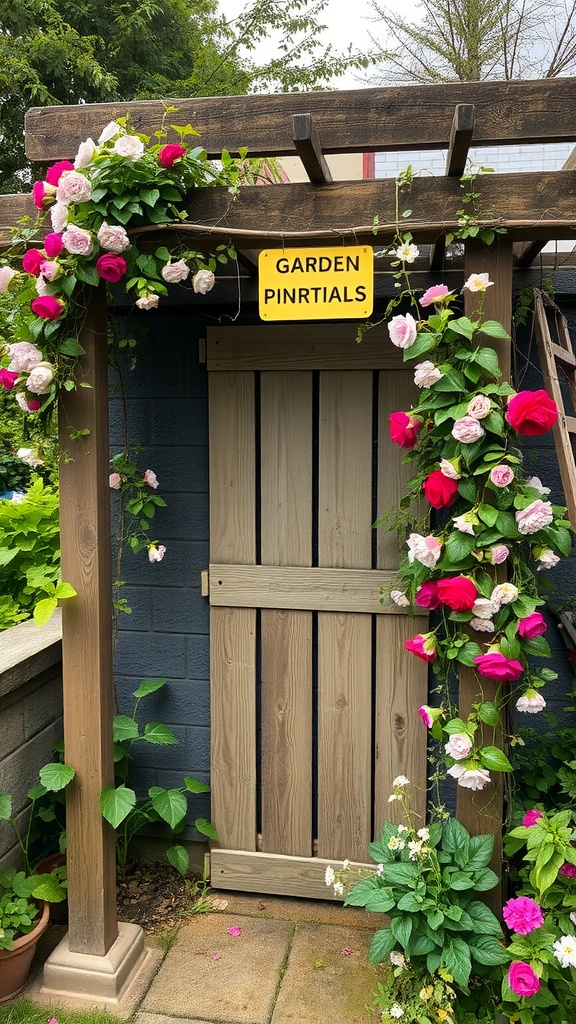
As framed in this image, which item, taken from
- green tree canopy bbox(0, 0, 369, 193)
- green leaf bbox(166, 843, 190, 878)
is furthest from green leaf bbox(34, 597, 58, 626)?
green tree canopy bbox(0, 0, 369, 193)

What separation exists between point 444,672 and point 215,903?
4.19 feet

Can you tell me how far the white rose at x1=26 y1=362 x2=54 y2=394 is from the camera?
2150 millimetres

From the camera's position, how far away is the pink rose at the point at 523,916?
2.03 m

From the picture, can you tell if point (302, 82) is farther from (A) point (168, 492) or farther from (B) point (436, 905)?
(B) point (436, 905)

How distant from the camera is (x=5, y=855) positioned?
249 cm

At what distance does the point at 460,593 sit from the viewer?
2.05 metres

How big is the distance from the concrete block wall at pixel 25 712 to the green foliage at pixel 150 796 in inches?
10.0

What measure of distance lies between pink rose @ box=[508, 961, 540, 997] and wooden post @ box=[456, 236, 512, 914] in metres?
0.23

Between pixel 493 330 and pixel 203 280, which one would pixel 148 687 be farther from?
pixel 493 330

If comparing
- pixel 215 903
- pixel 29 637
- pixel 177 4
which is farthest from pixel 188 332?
pixel 177 4

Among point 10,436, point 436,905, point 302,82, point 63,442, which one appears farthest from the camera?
point 302,82

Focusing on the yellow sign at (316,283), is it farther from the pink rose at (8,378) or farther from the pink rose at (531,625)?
the pink rose at (531,625)

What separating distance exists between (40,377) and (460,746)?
1.56 meters

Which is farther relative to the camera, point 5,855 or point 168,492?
point 168,492
